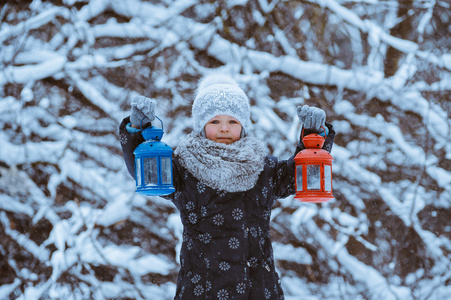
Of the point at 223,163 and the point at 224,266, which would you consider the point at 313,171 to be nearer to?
the point at 223,163

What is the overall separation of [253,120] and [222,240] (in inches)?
71.5

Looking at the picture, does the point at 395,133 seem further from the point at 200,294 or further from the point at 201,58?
the point at 200,294

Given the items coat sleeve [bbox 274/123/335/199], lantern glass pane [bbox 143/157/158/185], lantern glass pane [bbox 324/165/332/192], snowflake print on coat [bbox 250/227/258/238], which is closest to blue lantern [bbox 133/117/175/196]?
lantern glass pane [bbox 143/157/158/185]

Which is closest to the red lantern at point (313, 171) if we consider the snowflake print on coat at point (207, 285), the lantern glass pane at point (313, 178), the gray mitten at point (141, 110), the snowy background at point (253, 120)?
the lantern glass pane at point (313, 178)

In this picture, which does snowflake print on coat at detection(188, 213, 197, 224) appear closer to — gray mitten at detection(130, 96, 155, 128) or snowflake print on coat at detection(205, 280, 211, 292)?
snowflake print on coat at detection(205, 280, 211, 292)

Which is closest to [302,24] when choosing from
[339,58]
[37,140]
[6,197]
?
[339,58]

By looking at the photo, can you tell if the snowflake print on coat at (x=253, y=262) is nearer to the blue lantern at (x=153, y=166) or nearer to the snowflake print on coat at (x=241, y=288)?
the snowflake print on coat at (x=241, y=288)

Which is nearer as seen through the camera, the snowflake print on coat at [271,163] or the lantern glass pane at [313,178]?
the lantern glass pane at [313,178]

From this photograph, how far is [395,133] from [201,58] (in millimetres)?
1538

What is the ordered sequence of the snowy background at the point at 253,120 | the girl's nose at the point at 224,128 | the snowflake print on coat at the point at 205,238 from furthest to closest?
1. the snowy background at the point at 253,120
2. the girl's nose at the point at 224,128
3. the snowflake print on coat at the point at 205,238

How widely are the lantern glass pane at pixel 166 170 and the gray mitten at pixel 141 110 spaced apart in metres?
0.16

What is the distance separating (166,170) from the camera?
1888 mm

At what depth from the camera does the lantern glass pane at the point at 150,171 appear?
1864 millimetres

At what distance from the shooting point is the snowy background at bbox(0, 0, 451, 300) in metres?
3.44
